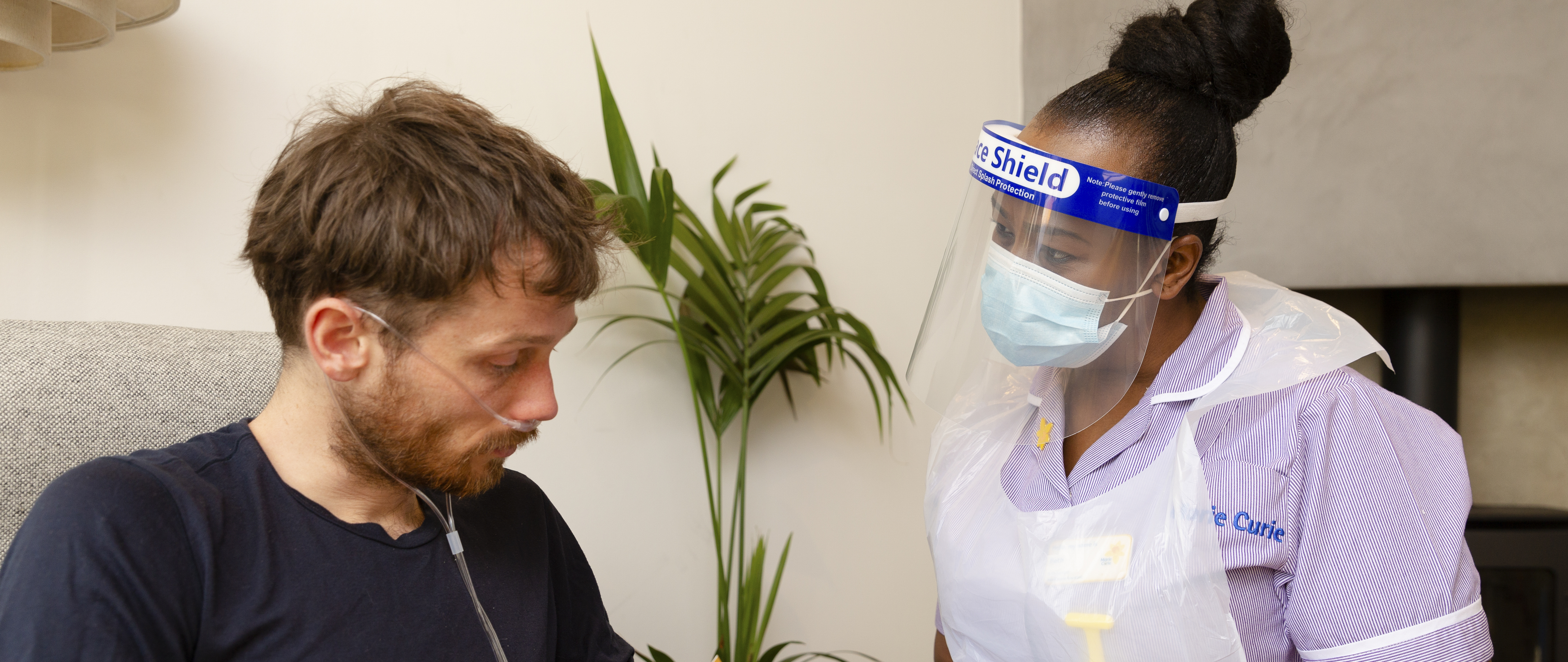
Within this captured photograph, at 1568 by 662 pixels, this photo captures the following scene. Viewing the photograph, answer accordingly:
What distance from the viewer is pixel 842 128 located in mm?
2318

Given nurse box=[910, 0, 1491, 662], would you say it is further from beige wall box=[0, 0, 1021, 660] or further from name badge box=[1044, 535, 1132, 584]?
beige wall box=[0, 0, 1021, 660]

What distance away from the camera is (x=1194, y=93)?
1.05 m

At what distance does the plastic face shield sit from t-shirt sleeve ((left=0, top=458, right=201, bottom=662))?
2.86 ft

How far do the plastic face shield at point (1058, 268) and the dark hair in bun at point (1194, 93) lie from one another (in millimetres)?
49

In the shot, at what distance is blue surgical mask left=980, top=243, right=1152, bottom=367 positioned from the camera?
1046mm

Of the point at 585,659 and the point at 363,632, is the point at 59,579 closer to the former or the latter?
the point at 363,632

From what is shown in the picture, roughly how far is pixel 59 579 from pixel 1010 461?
101cm

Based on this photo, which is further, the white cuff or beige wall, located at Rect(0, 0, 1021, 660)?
beige wall, located at Rect(0, 0, 1021, 660)

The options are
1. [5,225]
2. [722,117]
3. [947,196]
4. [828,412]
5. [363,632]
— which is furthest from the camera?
[947,196]

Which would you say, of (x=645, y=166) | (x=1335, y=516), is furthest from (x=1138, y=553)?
(x=645, y=166)

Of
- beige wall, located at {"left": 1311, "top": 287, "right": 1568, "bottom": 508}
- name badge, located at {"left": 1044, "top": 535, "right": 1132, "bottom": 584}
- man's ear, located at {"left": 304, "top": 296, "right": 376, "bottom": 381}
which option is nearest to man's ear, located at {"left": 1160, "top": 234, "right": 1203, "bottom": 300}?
name badge, located at {"left": 1044, "top": 535, "right": 1132, "bottom": 584}

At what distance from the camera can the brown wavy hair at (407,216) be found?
0.87 m

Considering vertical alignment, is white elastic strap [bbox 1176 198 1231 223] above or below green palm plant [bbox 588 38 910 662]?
above

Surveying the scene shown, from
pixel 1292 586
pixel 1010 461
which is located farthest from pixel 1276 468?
pixel 1010 461
